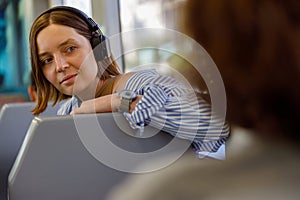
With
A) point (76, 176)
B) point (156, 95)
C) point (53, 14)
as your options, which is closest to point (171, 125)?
point (156, 95)

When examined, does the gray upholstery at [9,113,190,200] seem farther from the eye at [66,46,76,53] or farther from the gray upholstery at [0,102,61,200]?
the gray upholstery at [0,102,61,200]

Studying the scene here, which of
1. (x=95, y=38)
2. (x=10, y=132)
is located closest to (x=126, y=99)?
(x=95, y=38)

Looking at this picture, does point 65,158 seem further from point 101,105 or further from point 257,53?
point 257,53

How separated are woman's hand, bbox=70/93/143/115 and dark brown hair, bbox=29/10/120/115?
58mm

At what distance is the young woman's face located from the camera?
0.85 m

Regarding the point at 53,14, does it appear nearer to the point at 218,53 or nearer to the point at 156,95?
the point at 156,95

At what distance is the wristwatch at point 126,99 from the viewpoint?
73 cm

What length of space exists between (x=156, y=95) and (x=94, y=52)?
265 mm

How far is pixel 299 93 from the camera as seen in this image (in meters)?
0.09

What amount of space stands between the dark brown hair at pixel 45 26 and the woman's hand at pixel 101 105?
0.06 m

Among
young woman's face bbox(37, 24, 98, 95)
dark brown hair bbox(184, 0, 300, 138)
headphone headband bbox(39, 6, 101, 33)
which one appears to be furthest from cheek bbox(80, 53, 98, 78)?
dark brown hair bbox(184, 0, 300, 138)

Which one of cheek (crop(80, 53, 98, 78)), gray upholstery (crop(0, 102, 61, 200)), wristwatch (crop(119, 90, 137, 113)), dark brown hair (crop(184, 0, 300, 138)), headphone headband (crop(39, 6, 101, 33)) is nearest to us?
dark brown hair (crop(184, 0, 300, 138))

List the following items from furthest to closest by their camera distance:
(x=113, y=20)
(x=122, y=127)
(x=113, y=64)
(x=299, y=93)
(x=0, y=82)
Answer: (x=0, y=82)
(x=113, y=20)
(x=113, y=64)
(x=122, y=127)
(x=299, y=93)

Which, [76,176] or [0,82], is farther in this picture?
[0,82]
